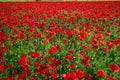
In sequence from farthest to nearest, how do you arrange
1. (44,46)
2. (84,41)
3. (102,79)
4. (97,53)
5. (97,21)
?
1. (97,21)
2. (84,41)
3. (44,46)
4. (97,53)
5. (102,79)

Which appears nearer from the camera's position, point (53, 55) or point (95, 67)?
point (95, 67)

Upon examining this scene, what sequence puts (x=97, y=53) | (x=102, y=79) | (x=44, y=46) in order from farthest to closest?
(x=44, y=46), (x=97, y=53), (x=102, y=79)

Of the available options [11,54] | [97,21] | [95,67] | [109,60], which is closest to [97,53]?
[109,60]

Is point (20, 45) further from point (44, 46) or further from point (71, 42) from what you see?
point (71, 42)

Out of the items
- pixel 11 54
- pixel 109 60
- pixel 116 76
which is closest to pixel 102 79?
pixel 116 76

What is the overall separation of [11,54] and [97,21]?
5355 millimetres

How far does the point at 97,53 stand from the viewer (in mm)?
5098

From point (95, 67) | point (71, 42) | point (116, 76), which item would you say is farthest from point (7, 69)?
point (71, 42)

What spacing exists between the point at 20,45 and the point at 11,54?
87 cm

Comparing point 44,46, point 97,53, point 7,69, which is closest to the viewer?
point 7,69

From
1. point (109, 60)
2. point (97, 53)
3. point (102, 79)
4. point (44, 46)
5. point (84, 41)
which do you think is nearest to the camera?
point (102, 79)

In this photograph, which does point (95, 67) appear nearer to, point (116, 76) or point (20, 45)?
point (116, 76)

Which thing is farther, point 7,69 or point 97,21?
point 97,21

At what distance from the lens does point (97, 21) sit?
963 cm
